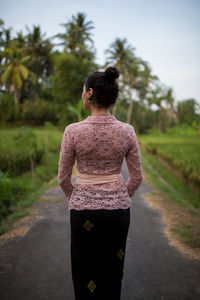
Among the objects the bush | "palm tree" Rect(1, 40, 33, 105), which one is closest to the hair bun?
the bush

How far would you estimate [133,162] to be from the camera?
5.78ft

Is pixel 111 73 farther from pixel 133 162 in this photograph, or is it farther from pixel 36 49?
pixel 36 49

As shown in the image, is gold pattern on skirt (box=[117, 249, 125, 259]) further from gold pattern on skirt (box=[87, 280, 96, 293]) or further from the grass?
the grass

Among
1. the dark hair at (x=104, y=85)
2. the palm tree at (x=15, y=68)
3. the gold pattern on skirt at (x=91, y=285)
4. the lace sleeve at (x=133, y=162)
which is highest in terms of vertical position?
the palm tree at (x=15, y=68)

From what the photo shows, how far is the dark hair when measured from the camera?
1542 mm

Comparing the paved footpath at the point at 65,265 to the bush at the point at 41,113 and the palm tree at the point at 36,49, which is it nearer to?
the bush at the point at 41,113

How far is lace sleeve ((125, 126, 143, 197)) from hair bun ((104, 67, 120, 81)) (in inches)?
13.7

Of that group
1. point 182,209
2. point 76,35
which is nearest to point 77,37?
point 76,35

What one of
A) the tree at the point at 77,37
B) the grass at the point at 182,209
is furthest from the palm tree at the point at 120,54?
the grass at the point at 182,209

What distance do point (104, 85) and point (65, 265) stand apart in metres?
2.27

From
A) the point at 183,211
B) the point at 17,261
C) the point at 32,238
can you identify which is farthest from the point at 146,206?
the point at 17,261

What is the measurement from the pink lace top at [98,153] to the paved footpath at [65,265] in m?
1.31

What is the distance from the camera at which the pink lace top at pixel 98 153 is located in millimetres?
1600

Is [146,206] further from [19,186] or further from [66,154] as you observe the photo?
[66,154]
